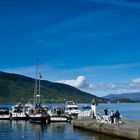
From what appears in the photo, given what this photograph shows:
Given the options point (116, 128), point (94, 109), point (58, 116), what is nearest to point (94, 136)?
point (116, 128)

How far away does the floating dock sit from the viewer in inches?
2176

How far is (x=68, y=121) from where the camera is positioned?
329 ft

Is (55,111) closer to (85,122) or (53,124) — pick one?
(53,124)

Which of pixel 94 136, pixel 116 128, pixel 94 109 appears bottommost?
pixel 94 136

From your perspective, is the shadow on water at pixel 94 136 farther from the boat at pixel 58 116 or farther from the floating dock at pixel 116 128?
the boat at pixel 58 116

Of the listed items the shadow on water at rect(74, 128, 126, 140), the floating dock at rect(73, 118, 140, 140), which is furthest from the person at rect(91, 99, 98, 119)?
the shadow on water at rect(74, 128, 126, 140)

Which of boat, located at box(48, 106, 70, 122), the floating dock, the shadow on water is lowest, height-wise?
the shadow on water

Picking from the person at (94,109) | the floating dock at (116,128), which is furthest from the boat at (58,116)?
the floating dock at (116,128)

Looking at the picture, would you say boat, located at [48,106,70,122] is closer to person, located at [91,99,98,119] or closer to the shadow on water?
person, located at [91,99,98,119]

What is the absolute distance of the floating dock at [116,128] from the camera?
55266mm

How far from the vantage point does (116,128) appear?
61.4m

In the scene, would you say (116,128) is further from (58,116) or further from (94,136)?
(58,116)

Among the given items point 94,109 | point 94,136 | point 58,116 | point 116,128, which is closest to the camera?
point 116,128

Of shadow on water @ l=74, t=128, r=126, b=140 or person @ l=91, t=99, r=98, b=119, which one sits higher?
person @ l=91, t=99, r=98, b=119
